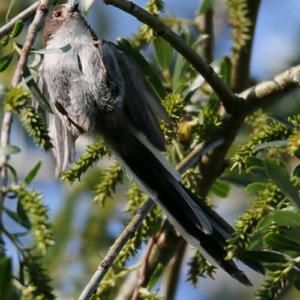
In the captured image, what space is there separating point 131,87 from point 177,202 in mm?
368

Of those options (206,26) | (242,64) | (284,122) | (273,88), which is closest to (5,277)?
(284,122)

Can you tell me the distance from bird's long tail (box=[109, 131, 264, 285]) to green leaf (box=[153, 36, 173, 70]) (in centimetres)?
52

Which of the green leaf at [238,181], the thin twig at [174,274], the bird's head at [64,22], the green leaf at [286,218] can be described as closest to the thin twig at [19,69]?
the green leaf at [286,218]

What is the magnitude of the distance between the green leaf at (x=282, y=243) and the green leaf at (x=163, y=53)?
1.20 meters

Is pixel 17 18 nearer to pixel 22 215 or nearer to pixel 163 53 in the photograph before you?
pixel 22 215

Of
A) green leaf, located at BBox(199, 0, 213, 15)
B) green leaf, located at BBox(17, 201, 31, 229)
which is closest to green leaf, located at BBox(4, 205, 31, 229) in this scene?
green leaf, located at BBox(17, 201, 31, 229)

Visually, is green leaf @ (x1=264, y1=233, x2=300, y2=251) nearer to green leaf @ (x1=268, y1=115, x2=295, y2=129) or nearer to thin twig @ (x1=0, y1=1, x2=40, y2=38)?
green leaf @ (x1=268, y1=115, x2=295, y2=129)

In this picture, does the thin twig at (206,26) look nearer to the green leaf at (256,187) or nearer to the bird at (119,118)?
the bird at (119,118)

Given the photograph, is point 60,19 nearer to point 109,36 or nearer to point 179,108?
point 179,108

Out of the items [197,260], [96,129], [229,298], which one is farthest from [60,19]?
[229,298]

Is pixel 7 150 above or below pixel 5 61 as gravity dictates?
below

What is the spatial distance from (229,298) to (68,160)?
234 cm

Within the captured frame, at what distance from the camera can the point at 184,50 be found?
224cm

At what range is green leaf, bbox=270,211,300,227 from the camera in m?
1.66
